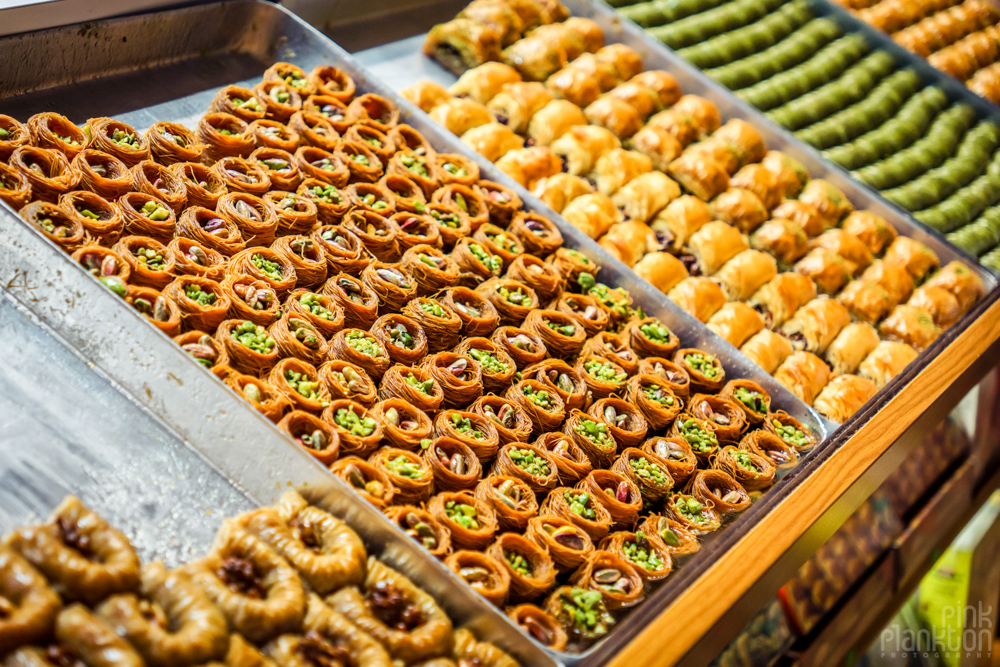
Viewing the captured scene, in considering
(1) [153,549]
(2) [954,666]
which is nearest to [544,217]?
(1) [153,549]

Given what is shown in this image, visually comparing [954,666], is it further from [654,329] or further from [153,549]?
[153,549]

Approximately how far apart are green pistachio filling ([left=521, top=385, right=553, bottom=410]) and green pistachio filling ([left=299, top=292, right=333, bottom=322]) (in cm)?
69

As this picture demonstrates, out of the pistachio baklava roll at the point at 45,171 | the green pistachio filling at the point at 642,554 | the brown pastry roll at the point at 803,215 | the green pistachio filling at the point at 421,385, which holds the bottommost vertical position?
the green pistachio filling at the point at 642,554

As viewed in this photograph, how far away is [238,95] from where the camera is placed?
310 centimetres

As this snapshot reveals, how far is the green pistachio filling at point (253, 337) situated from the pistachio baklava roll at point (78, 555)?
76 centimetres

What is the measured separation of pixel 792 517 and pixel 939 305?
7.15 feet

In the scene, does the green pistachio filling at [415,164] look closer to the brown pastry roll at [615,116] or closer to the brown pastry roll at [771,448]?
the brown pastry roll at [615,116]

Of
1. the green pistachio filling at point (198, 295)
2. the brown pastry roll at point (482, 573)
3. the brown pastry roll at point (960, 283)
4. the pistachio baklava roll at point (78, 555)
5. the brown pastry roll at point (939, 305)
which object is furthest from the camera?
the brown pastry roll at point (960, 283)

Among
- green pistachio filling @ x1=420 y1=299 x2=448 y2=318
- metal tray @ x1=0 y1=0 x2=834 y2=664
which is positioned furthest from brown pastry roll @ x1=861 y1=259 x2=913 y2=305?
green pistachio filling @ x1=420 y1=299 x2=448 y2=318

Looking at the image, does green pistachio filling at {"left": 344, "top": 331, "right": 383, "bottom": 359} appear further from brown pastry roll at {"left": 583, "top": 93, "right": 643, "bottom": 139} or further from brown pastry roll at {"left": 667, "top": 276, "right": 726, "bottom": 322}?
brown pastry roll at {"left": 583, "top": 93, "right": 643, "bottom": 139}

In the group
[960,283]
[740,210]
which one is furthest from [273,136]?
[960,283]

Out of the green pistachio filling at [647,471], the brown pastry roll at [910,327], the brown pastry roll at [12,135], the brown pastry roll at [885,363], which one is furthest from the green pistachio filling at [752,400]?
the brown pastry roll at [12,135]

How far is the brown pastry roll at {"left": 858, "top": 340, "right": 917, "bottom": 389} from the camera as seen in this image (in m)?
3.55

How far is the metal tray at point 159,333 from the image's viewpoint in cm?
197
